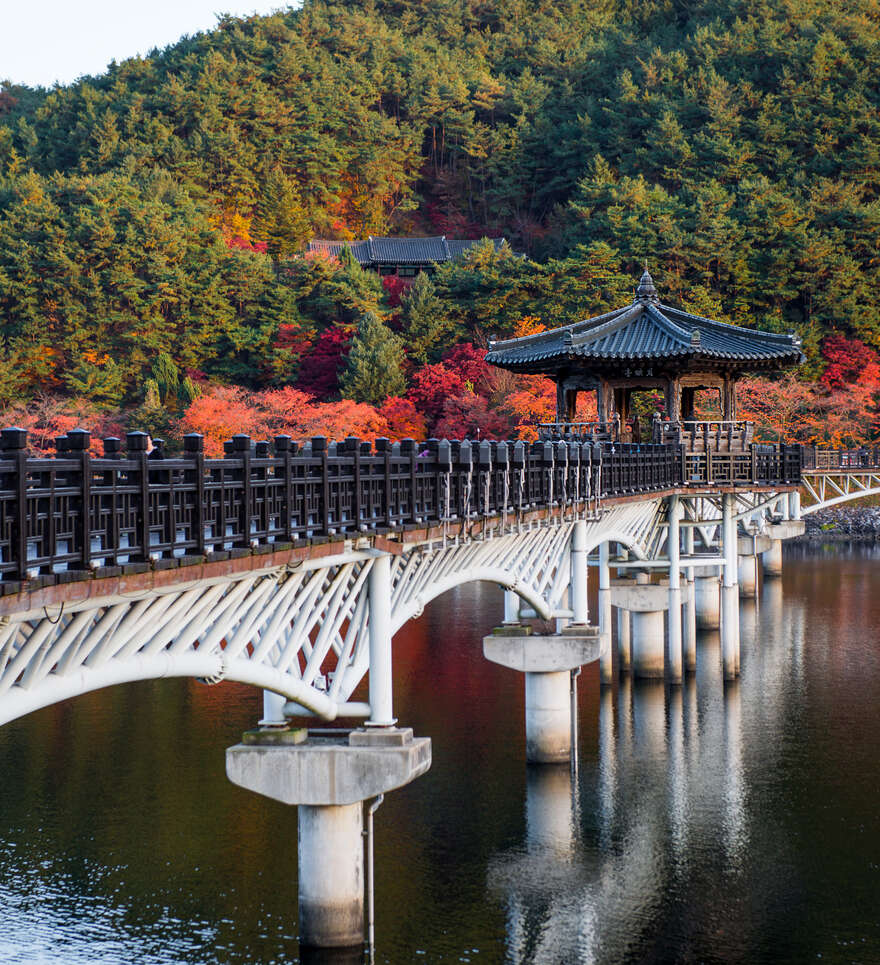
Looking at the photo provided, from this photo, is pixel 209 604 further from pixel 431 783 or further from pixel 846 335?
pixel 846 335

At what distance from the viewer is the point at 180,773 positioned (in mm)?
29031

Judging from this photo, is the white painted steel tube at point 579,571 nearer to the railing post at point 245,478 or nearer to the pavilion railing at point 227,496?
the pavilion railing at point 227,496

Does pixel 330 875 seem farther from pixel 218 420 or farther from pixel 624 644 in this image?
pixel 218 420

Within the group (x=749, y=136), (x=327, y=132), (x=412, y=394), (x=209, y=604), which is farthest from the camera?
(x=327, y=132)

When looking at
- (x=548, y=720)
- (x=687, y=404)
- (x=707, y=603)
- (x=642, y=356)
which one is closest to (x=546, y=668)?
(x=548, y=720)

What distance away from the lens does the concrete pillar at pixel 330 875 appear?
17.7 meters

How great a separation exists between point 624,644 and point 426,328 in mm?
40628

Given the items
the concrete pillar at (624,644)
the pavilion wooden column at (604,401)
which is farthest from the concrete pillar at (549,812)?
the pavilion wooden column at (604,401)

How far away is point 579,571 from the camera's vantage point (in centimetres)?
3056

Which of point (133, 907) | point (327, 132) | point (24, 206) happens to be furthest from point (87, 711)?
point (327, 132)

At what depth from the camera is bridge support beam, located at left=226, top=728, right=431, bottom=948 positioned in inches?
690

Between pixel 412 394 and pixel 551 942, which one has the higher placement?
pixel 412 394

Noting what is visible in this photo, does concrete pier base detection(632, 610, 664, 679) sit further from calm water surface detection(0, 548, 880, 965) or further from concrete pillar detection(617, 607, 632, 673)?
concrete pillar detection(617, 607, 632, 673)

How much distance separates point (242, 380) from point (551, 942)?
64.3 m
